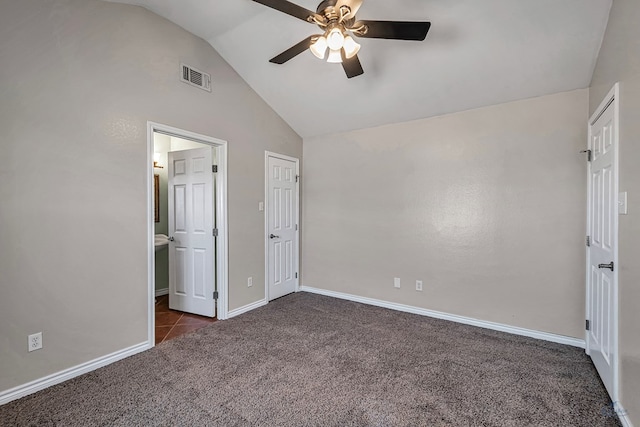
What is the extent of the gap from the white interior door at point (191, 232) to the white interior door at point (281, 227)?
2.67ft

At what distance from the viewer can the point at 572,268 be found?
2771mm

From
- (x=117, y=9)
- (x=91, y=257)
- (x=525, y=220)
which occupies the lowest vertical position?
(x=91, y=257)

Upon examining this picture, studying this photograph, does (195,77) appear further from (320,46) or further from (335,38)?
(335,38)

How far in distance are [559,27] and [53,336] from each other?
14.5ft

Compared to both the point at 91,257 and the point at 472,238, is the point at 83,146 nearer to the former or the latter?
the point at 91,257

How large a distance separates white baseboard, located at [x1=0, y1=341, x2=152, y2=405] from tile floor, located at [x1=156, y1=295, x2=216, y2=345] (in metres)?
0.27

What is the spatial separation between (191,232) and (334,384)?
240 cm

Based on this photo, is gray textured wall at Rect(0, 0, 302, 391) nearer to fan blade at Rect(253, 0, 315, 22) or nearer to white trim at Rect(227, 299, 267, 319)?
white trim at Rect(227, 299, 267, 319)

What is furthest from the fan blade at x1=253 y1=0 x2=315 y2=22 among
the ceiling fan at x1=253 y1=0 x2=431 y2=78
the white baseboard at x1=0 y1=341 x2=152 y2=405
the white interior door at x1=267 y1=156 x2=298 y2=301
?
the white baseboard at x1=0 y1=341 x2=152 y2=405

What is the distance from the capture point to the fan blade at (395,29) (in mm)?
1784

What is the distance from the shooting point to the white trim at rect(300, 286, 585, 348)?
282 cm

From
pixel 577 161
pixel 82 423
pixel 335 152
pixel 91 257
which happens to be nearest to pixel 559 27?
pixel 577 161

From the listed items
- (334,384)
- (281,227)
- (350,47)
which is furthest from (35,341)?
(350,47)

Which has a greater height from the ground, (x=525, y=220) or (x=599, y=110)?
(x=599, y=110)
